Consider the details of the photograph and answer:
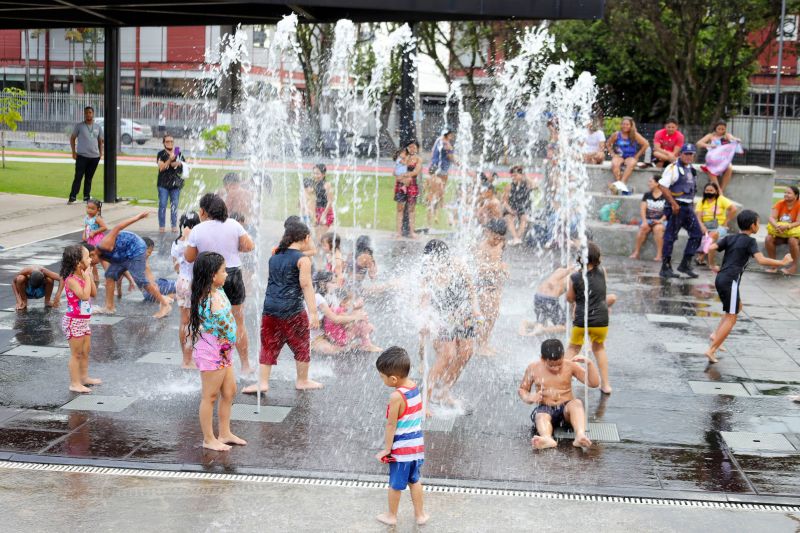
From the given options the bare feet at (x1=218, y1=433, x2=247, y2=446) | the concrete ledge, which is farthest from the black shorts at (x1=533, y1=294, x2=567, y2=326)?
the concrete ledge

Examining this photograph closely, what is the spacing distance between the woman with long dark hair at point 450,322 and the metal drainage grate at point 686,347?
9.76ft

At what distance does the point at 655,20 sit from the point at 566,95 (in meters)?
14.1

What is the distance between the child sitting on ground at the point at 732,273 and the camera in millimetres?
9602

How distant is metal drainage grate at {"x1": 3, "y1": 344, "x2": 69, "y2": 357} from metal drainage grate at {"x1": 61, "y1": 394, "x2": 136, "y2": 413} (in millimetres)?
1462

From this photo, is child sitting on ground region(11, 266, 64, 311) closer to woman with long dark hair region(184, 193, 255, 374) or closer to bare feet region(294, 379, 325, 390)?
woman with long dark hair region(184, 193, 255, 374)

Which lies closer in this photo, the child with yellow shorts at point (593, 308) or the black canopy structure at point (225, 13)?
the child with yellow shorts at point (593, 308)

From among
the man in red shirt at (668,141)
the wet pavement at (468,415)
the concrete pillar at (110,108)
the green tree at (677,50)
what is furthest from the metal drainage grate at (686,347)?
the green tree at (677,50)

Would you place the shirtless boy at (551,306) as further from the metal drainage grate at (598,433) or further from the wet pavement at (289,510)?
the wet pavement at (289,510)

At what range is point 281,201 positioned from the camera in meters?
21.3

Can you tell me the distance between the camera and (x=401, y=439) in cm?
563

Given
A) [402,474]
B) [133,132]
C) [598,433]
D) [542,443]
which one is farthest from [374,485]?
[133,132]

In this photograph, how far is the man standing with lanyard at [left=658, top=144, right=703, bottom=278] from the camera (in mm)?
14703

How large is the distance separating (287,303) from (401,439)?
2.67 m

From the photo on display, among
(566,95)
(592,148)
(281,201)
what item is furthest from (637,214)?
(281,201)
